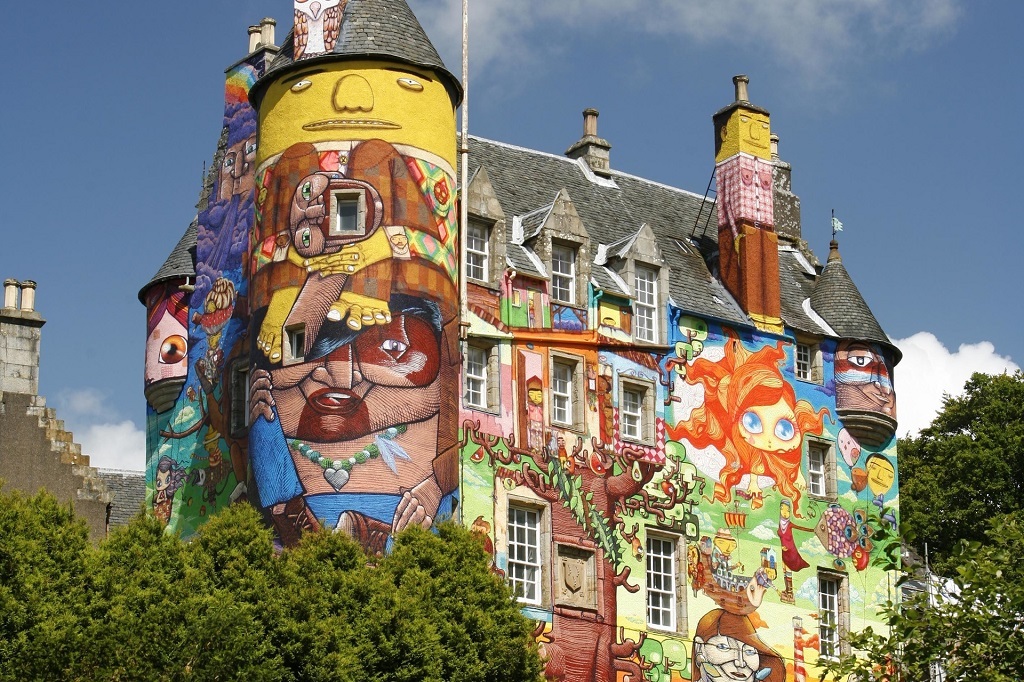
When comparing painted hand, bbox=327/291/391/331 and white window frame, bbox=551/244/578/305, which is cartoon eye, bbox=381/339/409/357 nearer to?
painted hand, bbox=327/291/391/331

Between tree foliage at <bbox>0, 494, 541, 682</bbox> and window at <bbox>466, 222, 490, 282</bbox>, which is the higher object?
window at <bbox>466, 222, 490, 282</bbox>

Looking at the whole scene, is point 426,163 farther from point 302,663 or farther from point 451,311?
point 302,663

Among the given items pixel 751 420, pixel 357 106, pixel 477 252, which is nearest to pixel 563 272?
pixel 477 252

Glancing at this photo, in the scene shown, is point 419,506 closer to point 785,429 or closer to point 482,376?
point 482,376

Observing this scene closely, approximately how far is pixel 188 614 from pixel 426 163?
42.1 feet

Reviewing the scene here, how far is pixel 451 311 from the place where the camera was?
4397 cm

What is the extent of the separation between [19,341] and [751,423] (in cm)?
1760

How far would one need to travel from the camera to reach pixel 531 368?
4700 cm

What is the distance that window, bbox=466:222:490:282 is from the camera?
154 ft

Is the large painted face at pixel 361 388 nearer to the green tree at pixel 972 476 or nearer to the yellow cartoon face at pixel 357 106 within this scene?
the yellow cartoon face at pixel 357 106

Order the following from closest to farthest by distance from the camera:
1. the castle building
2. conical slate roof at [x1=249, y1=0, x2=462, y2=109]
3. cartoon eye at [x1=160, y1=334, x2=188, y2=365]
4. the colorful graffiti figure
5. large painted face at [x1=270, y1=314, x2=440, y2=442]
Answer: large painted face at [x1=270, y1=314, x2=440, y2=442] < the castle building < conical slate roof at [x1=249, y1=0, x2=462, y2=109] < the colorful graffiti figure < cartoon eye at [x1=160, y1=334, x2=188, y2=365]

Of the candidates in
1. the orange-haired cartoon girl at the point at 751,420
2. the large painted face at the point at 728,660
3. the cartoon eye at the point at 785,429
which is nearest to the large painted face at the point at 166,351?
the orange-haired cartoon girl at the point at 751,420

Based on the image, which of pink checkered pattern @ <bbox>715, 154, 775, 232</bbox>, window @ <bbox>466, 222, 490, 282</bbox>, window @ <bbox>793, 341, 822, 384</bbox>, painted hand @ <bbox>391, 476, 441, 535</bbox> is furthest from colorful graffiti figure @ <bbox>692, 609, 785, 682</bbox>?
pink checkered pattern @ <bbox>715, 154, 775, 232</bbox>

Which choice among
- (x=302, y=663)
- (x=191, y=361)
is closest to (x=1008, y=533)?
(x=302, y=663)
